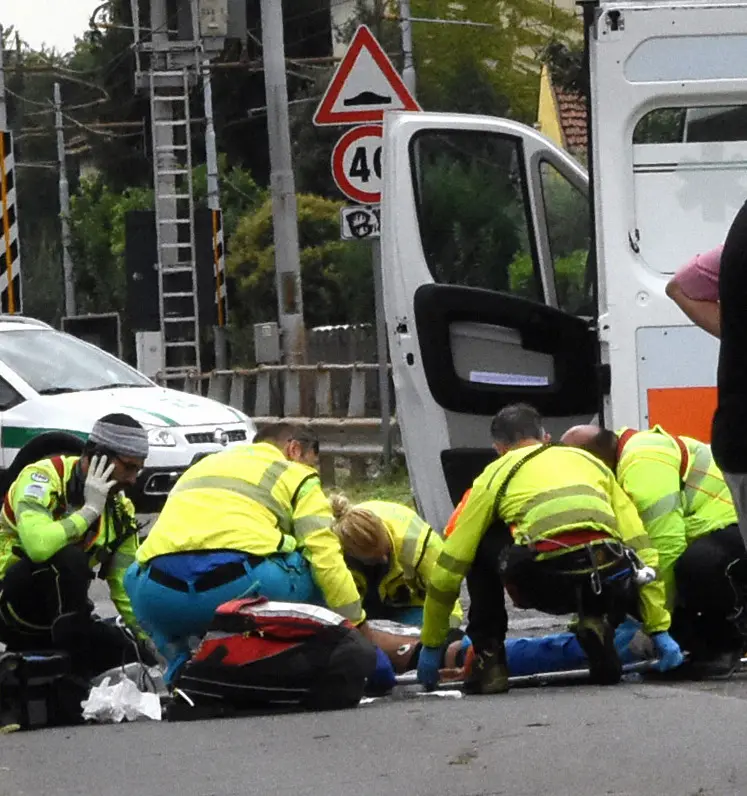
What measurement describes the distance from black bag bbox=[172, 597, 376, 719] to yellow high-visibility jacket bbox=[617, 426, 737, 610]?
48.8 inches

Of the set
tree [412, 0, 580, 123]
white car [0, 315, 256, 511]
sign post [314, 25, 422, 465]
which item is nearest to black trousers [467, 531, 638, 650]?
sign post [314, 25, 422, 465]

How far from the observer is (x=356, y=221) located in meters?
14.0

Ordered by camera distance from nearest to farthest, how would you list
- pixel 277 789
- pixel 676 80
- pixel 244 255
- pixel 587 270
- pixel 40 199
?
pixel 277 789 → pixel 676 80 → pixel 587 270 → pixel 244 255 → pixel 40 199

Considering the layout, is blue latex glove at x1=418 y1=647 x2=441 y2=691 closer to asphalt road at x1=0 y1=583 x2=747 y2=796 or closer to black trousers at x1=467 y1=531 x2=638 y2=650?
black trousers at x1=467 y1=531 x2=638 y2=650

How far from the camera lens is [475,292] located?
34.3ft

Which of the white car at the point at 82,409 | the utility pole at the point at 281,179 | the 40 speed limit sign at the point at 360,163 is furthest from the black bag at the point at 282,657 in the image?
the utility pole at the point at 281,179

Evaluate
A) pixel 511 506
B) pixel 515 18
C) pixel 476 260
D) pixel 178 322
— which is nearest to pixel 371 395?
pixel 178 322

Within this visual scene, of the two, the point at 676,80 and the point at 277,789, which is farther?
the point at 676,80

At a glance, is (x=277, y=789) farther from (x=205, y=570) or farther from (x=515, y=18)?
(x=515, y=18)

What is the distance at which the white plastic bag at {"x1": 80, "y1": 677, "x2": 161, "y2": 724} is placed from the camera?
27.2 feet

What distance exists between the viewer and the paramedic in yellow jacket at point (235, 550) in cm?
832

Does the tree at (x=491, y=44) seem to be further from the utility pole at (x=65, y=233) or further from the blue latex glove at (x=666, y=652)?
the blue latex glove at (x=666, y=652)

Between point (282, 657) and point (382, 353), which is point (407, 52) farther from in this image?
point (282, 657)

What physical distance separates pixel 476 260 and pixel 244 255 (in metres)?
28.0
